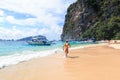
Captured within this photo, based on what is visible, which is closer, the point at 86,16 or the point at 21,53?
the point at 21,53

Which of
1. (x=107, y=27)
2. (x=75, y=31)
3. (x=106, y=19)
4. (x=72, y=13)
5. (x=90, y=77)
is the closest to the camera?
(x=90, y=77)

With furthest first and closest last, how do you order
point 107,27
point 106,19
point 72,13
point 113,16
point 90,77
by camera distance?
point 72,13 < point 106,19 < point 113,16 < point 107,27 < point 90,77

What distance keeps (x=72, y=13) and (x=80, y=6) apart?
433 inches

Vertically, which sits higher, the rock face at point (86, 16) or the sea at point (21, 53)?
the rock face at point (86, 16)

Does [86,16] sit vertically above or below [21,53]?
above

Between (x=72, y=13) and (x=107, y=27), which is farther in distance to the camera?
(x=72, y=13)

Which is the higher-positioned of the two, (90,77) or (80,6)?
(80,6)

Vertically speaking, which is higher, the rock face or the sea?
the rock face

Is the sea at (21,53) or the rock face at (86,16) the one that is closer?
the sea at (21,53)

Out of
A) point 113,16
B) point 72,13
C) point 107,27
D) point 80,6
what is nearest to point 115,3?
point 113,16

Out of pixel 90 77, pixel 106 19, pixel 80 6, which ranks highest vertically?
pixel 80 6

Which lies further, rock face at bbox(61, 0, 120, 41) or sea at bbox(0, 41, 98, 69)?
rock face at bbox(61, 0, 120, 41)

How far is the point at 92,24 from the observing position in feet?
443

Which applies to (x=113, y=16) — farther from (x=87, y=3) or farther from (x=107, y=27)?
(x=87, y=3)
